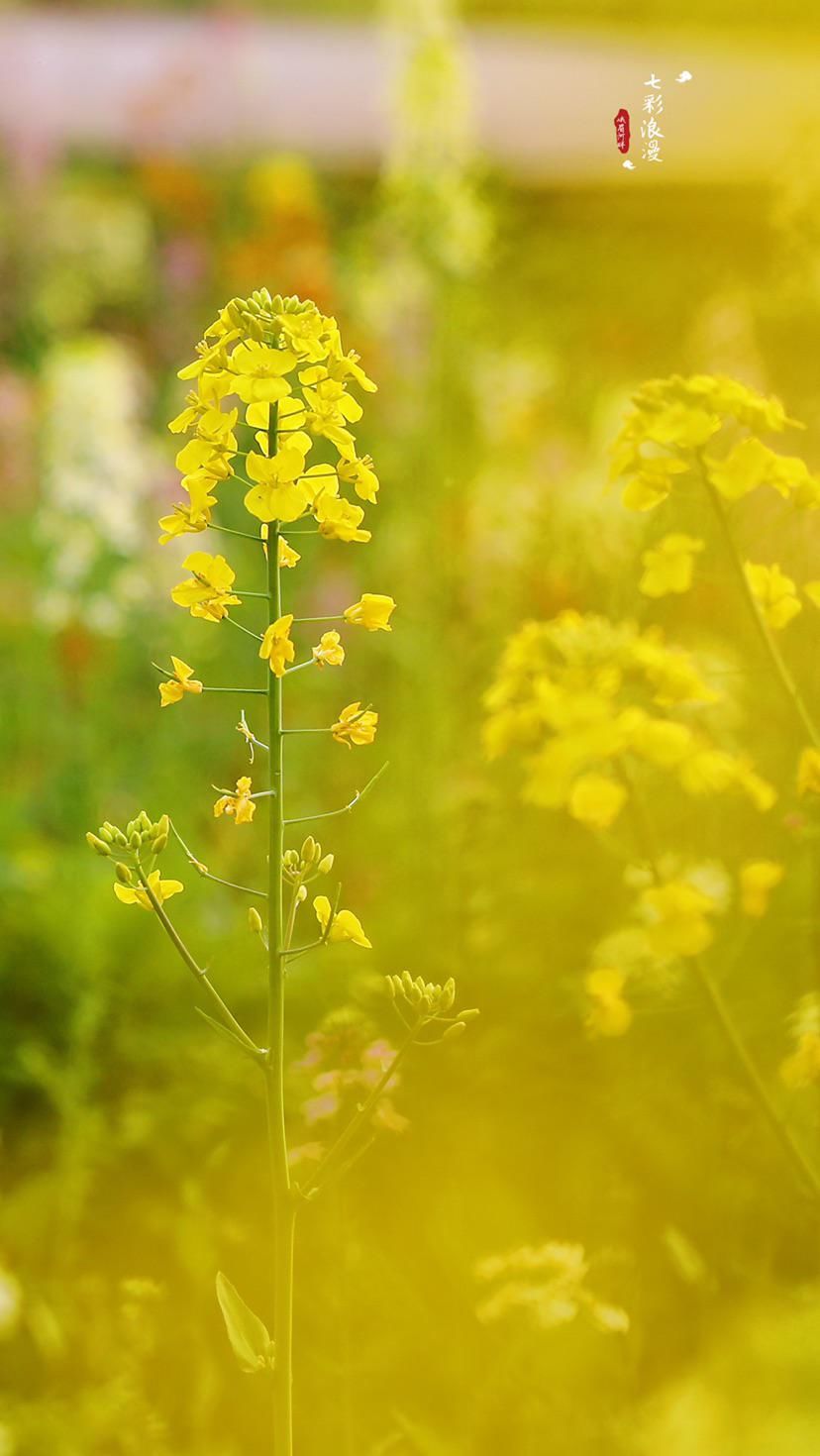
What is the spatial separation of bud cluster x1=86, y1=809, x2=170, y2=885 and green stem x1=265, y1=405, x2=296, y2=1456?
0.22ft

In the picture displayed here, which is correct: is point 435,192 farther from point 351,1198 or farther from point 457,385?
point 351,1198

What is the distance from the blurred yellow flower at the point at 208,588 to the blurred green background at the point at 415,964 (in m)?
0.44

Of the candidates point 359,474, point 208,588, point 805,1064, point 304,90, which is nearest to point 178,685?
point 208,588

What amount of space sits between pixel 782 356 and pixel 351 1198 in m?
2.13

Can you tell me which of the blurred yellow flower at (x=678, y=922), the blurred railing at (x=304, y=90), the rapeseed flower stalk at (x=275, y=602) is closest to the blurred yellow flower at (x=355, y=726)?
the rapeseed flower stalk at (x=275, y=602)

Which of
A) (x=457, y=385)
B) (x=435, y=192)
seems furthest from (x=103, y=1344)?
(x=435, y=192)

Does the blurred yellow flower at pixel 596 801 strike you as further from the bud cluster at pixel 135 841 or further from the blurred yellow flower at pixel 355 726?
the bud cluster at pixel 135 841

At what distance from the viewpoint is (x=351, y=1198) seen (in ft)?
5.82

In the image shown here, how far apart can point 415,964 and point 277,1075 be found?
4.32ft

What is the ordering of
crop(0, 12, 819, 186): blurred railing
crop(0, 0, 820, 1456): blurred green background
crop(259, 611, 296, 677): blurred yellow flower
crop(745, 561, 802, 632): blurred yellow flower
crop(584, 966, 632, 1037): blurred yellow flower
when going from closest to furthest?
1. crop(259, 611, 296, 677): blurred yellow flower
2. crop(584, 966, 632, 1037): blurred yellow flower
3. crop(745, 561, 802, 632): blurred yellow flower
4. crop(0, 0, 820, 1456): blurred green background
5. crop(0, 12, 819, 186): blurred railing

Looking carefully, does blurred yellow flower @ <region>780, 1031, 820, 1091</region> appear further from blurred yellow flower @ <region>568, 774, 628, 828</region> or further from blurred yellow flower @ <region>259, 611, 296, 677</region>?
blurred yellow flower @ <region>259, 611, 296, 677</region>

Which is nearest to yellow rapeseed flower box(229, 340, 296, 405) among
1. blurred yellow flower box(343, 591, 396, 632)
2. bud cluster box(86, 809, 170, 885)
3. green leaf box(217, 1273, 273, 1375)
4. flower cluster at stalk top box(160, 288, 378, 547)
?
flower cluster at stalk top box(160, 288, 378, 547)

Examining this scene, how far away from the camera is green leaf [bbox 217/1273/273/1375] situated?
2.97 ft

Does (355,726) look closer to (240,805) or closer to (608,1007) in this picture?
(240,805)
